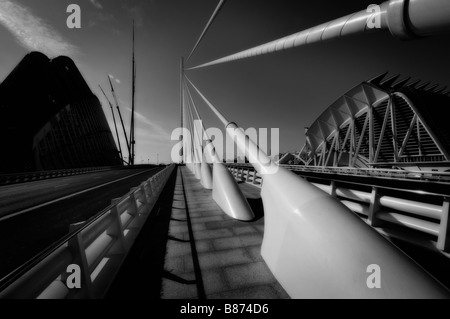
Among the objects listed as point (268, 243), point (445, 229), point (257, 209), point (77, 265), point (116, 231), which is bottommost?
point (257, 209)

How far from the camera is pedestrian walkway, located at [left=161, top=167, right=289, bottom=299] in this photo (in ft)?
8.13

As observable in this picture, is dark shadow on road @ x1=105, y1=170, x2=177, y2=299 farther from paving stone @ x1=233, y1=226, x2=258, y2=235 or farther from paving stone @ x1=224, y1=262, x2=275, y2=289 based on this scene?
paving stone @ x1=233, y1=226, x2=258, y2=235

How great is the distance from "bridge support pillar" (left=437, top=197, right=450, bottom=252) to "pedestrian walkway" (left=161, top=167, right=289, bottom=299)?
7.55ft

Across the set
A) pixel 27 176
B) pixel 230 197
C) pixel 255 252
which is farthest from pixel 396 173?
pixel 27 176

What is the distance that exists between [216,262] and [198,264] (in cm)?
29

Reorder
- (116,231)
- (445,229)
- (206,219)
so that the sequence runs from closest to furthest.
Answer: (445,229) < (116,231) < (206,219)

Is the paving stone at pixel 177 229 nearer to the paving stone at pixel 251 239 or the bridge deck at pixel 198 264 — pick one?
the bridge deck at pixel 198 264

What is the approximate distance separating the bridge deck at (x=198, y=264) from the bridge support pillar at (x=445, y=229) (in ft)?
7.53

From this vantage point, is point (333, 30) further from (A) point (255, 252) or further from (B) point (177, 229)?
(B) point (177, 229)

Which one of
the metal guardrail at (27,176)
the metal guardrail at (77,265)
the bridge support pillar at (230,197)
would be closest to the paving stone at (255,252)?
the bridge support pillar at (230,197)

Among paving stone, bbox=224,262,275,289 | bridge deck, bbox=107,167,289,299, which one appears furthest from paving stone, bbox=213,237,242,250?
paving stone, bbox=224,262,275,289

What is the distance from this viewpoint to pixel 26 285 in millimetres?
1384

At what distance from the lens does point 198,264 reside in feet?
10.4
